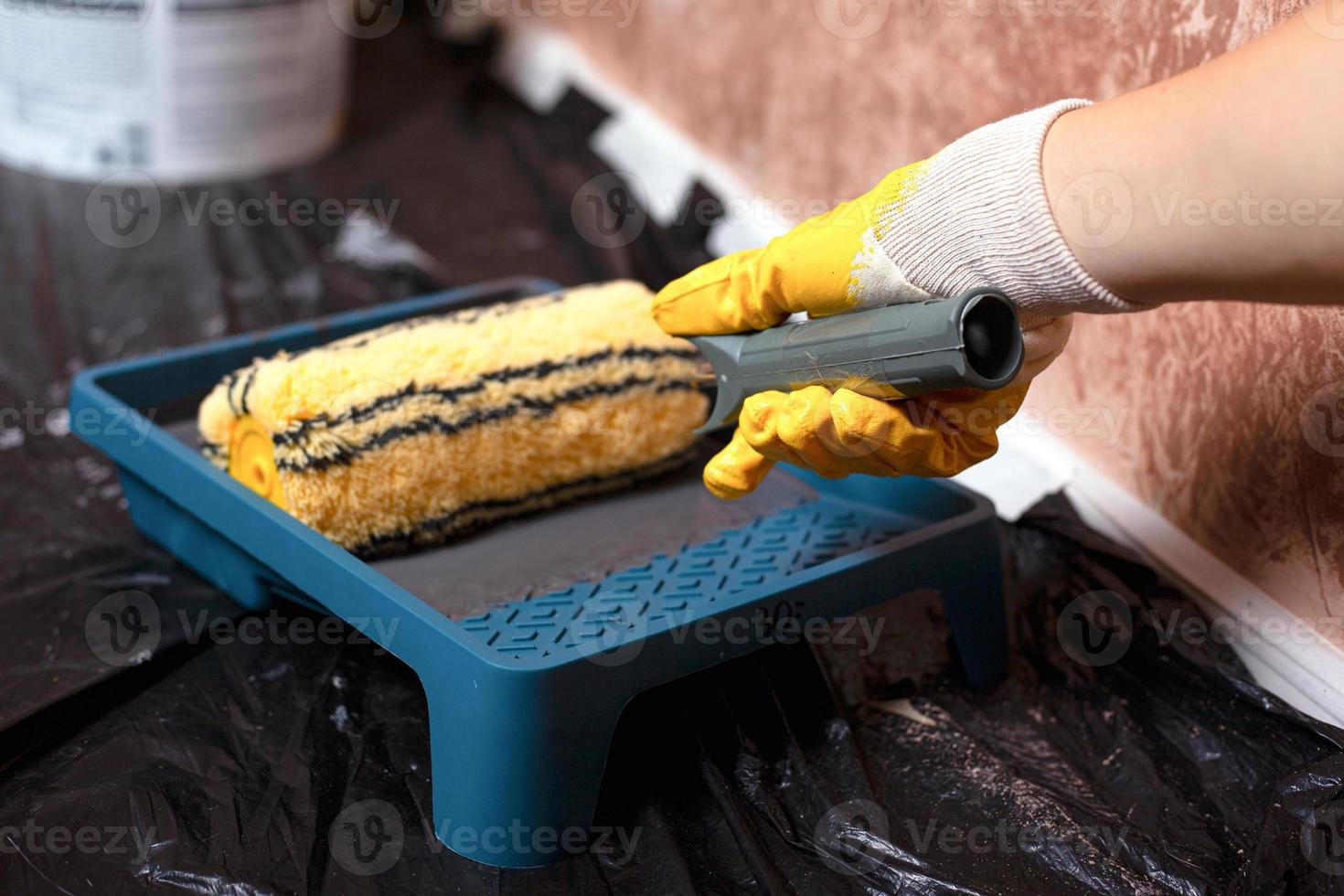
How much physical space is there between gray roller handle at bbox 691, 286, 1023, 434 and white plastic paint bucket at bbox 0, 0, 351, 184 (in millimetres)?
1117

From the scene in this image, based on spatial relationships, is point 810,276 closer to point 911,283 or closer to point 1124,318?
point 911,283

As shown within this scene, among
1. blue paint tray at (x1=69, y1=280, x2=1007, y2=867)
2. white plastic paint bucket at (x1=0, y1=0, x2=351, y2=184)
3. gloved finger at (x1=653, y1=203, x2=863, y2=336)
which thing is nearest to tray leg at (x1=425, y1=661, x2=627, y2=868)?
blue paint tray at (x1=69, y1=280, x2=1007, y2=867)

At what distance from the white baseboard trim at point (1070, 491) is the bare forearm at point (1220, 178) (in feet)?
1.17

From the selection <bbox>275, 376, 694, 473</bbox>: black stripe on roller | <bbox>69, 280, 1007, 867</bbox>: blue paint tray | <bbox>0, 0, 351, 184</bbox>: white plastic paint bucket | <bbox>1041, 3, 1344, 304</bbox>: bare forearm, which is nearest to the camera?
<bbox>1041, 3, 1344, 304</bbox>: bare forearm

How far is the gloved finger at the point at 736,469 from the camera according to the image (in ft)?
2.72

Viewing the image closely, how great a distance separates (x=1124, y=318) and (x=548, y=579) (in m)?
0.54

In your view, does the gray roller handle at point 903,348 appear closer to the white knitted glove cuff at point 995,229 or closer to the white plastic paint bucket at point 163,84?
the white knitted glove cuff at point 995,229

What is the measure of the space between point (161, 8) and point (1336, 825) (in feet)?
5.07

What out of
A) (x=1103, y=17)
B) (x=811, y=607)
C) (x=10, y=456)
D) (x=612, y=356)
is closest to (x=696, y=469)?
(x=612, y=356)

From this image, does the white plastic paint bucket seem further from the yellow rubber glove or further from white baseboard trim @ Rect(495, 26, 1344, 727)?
the yellow rubber glove

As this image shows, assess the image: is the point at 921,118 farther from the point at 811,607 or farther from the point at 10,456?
the point at 10,456

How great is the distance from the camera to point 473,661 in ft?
2.34

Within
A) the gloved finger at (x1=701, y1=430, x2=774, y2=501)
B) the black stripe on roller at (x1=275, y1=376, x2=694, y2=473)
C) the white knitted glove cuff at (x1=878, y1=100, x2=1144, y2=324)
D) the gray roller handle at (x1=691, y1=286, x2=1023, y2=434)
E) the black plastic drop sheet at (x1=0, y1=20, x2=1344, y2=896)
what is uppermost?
the white knitted glove cuff at (x1=878, y1=100, x2=1144, y2=324)

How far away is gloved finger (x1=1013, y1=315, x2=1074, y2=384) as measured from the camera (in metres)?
0.77
